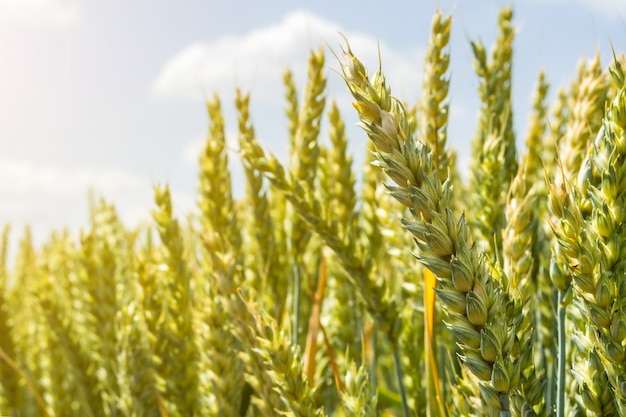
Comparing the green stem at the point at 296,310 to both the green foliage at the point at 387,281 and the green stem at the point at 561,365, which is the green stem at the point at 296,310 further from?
the green stem at the point at 561,365

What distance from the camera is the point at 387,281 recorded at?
188 centimetres

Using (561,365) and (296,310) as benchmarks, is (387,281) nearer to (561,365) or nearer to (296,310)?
(296,310)

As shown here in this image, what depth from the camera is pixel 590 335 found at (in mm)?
969

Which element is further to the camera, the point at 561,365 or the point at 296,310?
the point at 296,310

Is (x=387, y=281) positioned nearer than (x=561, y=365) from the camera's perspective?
No

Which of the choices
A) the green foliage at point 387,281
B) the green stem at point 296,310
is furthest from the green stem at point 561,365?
the green stem at point 296,310

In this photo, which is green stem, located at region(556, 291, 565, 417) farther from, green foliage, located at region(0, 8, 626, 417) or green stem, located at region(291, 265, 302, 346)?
green stem, located at region(291, 265, 302, 346)

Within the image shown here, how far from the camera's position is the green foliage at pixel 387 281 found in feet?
2.87

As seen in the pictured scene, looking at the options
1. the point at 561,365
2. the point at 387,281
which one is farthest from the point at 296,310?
the point at 561,365

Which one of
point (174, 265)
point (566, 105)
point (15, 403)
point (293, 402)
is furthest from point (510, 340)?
point (15, 403)

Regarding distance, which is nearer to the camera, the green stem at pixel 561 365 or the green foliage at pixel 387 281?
the green foliage at pixel 387 281

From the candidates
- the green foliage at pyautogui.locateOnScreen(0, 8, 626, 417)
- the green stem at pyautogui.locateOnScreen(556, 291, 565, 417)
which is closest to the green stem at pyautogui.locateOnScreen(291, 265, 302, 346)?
the green foliage at pyautogui.locateOnScreen(0, 8, 626, 417)

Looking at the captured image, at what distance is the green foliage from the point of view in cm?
88

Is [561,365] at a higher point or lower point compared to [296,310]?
lower
